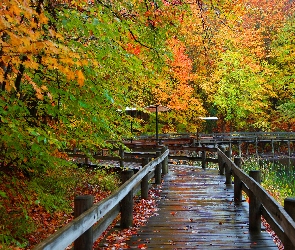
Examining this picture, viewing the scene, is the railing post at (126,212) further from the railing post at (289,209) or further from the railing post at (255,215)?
the railing post at (289,209)

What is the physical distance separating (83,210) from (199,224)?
137 inches

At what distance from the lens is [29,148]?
22.2 feet

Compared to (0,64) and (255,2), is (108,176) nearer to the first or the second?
(0,64)

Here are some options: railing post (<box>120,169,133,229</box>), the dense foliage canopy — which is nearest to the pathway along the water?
railing post (<box>120,169,133,229</box>)

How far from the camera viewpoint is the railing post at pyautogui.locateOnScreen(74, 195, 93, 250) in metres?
4.20

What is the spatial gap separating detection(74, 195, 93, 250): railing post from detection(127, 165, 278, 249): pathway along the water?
4.59ft

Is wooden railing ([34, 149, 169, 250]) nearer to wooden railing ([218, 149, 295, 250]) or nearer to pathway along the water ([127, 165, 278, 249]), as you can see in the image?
pathway along the water ([127, 165, 278, 249])

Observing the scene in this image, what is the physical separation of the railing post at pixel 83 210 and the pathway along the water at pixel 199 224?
4.59 feet

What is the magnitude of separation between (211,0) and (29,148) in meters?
4.66

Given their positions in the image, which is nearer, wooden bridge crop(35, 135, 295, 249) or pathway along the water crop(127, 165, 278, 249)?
wooden bridge crop(35, 135, 295, 249)

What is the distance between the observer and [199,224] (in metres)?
7.09

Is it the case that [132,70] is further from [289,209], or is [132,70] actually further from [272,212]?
[289,209]

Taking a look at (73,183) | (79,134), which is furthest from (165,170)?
(79,134)

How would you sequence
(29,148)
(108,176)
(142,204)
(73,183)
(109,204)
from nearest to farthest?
(109,204), (29,148), (142,204), (73,183), (108,176)
